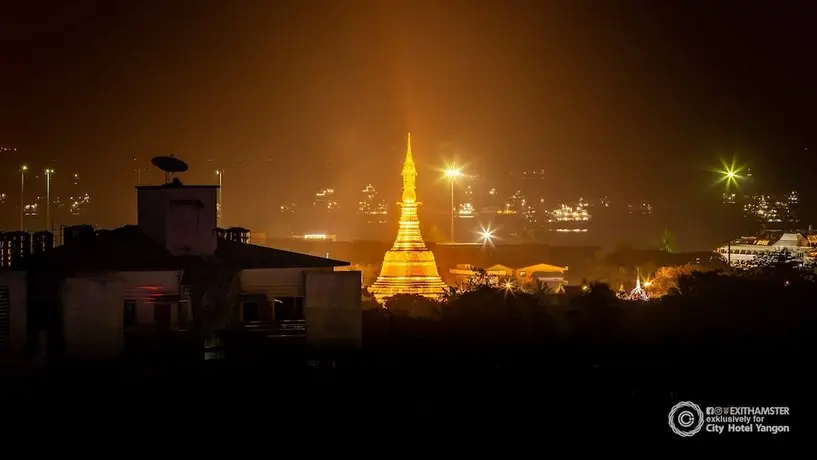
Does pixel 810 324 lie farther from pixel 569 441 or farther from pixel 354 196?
pixel 354 196

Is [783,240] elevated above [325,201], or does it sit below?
below

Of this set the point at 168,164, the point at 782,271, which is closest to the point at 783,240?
the point at 782,271

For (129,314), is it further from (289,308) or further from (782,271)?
(782,271)

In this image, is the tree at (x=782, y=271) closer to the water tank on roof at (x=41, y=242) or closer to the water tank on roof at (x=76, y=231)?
the water tank on roof at (x=76, y=231)

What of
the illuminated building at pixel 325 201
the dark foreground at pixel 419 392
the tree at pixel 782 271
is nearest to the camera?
the dark foreground at pixel 419 392

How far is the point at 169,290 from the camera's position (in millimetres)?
37531

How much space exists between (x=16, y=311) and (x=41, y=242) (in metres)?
10.8

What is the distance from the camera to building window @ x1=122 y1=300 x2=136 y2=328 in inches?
1462

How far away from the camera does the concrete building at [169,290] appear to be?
3650 centimetres

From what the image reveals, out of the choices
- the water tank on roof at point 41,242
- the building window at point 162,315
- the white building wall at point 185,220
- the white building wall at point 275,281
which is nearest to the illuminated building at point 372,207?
the water tank on roof at point 41,242

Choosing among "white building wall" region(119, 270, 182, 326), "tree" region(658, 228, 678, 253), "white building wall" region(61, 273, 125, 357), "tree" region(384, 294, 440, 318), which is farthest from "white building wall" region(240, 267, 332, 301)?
"tree" region(658, 228, 678, 253)

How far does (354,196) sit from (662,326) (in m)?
126

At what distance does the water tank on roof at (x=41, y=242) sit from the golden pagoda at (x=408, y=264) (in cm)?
2932

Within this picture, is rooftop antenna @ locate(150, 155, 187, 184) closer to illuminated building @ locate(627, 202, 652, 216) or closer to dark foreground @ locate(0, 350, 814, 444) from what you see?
dark foreground @ locate(0, 350, 814, 444)
